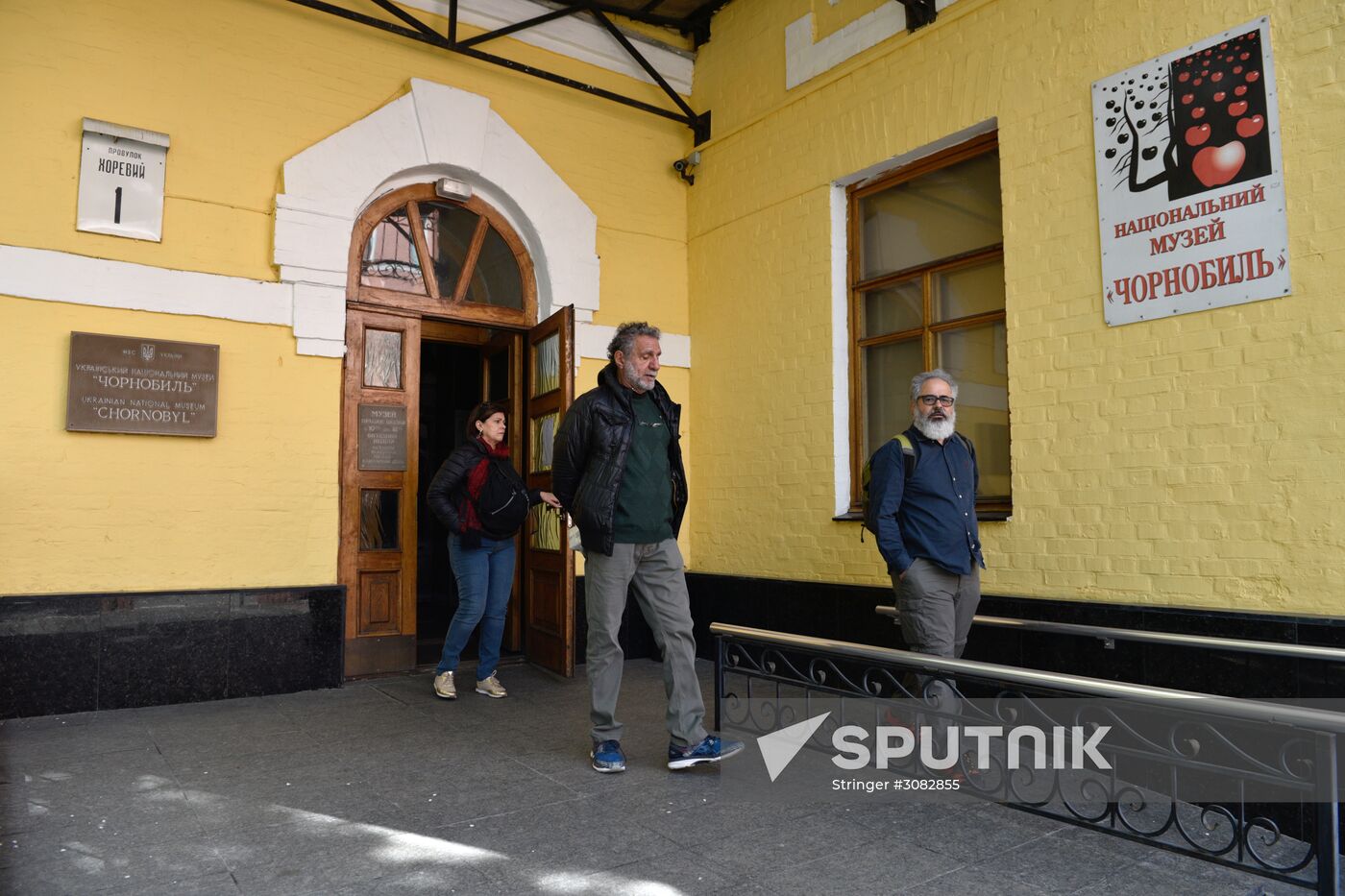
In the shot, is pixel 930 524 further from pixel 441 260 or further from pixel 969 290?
pixel 441 260

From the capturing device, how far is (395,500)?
6.28 metres

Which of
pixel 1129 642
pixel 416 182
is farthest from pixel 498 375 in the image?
pixel 1129 642

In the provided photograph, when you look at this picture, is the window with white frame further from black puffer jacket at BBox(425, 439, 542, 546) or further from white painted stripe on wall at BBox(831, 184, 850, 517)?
black puffer jacket at BBox(425, 439, 542, 546)

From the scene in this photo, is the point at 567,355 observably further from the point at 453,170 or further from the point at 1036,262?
the point at 1036,262

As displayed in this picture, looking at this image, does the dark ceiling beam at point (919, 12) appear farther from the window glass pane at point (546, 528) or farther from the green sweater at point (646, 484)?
the window glass pane at point (546, 528)

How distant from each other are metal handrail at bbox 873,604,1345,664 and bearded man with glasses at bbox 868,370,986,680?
1.14ft

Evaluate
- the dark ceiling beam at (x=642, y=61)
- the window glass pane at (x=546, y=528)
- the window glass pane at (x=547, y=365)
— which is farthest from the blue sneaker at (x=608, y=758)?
the dark ceiling beam at (x=642, y=61)

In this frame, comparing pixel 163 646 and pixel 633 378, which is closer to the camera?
pixel 633 378

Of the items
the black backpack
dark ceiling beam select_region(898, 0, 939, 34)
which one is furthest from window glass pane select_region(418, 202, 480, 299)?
dark ceiling beam select_region(898, 0, 939, 34)

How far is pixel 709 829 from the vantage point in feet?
10.7

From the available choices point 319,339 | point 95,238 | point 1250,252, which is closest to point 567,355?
point 319,339

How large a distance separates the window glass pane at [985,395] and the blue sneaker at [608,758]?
2.62m

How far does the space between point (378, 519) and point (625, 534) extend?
2.87 metres

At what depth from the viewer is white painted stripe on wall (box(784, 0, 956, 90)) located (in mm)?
5914
